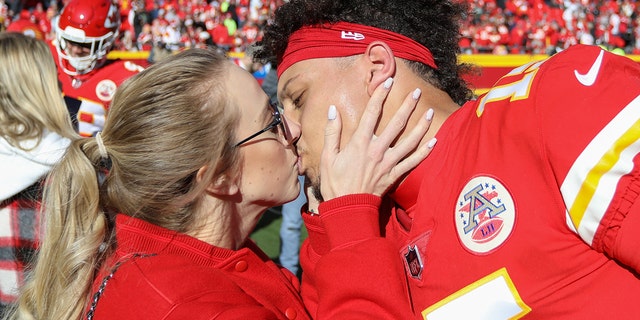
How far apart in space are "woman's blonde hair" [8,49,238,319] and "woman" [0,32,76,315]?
860mm

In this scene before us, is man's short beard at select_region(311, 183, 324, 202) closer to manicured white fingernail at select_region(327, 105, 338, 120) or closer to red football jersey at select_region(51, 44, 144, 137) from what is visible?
manicured white fingernail at select_region(327, 105, 338, 120)

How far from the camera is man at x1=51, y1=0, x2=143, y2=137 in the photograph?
471 centimetres

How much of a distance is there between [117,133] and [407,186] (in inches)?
33.8

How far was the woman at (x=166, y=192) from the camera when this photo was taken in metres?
1.77

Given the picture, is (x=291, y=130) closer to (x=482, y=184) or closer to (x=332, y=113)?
(x=332, y=113)

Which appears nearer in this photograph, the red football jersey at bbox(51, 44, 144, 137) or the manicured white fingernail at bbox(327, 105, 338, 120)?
the manicured white fingernail at bbox(327, 105, 338, 120)

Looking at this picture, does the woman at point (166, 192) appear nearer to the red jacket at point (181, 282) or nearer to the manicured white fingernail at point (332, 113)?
the red jacket at point (181, 282)

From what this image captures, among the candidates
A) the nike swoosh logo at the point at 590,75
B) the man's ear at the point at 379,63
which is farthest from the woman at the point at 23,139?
the nike swoosh logo at the point at 590,75

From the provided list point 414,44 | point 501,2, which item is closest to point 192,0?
point 501,2

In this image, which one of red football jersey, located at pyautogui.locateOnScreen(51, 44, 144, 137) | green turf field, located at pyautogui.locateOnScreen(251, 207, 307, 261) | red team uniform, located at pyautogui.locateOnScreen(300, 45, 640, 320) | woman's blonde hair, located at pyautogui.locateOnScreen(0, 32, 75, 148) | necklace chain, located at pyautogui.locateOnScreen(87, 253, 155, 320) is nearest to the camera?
red team uniform, located at pyautogui.locateOnScreen(300, 45, 640, 320)

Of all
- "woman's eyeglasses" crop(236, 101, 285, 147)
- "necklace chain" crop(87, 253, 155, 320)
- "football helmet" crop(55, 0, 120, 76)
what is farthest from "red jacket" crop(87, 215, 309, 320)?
"football helmet" crop(55, 0, 120, 76)

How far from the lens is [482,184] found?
157 cm

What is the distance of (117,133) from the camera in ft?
6.10

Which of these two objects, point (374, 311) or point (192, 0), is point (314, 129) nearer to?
point (374, 311)
